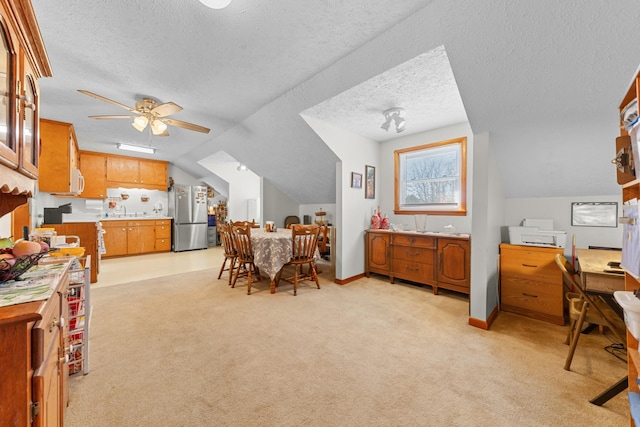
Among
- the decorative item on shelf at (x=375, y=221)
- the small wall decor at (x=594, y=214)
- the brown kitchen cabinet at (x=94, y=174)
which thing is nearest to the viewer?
the small wall decor at (x=594, y=214)

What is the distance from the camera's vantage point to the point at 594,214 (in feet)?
8.56

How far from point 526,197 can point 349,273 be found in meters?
2.45

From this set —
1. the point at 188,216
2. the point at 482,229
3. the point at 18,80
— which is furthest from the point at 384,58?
the point at 188,216

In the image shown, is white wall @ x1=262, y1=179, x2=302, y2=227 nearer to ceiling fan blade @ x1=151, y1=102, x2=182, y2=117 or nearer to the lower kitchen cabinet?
ceiling fan blade @ x1=151, y1=102, x2=182, y2=117

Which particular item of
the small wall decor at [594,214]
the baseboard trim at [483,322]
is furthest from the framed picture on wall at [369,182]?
the small wall decor at [594,214]

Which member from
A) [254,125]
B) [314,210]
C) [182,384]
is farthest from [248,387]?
[314,210]

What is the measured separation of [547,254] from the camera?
2494 millimetres

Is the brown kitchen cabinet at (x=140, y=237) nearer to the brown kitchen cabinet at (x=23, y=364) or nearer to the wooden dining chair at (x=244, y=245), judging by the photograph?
the wooden dining chair at (x=244, y=245)

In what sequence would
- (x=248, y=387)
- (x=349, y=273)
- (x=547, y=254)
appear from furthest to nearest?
(x=349, y=273) → (x=547, y=254) → (x=248, y=387)

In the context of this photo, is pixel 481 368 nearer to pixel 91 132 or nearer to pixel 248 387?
pixel 248 387

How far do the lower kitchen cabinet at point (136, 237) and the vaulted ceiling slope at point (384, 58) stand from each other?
3264 millimetres

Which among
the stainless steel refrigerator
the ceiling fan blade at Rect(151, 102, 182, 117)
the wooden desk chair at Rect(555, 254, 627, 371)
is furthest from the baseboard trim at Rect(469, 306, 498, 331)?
the stainless steel refrigerator

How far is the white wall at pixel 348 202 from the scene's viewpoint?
3.69 m

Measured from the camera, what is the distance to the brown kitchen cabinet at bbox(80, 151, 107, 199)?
5477 millimetres
